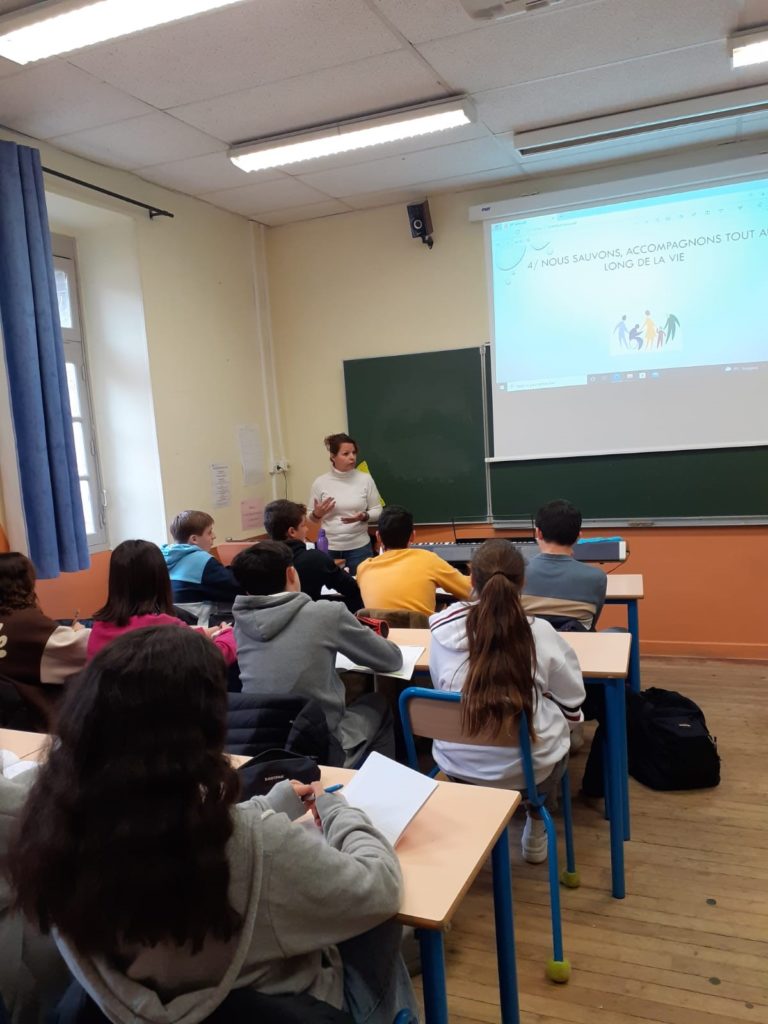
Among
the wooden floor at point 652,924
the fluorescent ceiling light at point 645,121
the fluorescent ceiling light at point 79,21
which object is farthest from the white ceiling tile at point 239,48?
the wooden floor at point 652,924

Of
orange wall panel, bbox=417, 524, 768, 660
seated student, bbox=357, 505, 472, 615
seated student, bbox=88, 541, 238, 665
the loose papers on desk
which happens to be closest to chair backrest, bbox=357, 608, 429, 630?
seated student, bbox=357, 505, 472, 615

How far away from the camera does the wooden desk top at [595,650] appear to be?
2.24 m

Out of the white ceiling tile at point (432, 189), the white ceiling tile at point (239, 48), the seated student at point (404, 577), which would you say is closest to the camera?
the white ceiling tile at point (239, 48)

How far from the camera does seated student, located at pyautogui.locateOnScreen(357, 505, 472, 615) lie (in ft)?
10.1

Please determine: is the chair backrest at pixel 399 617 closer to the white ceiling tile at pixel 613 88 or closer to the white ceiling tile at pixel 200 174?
the white ceiling tile at pixel 613 88

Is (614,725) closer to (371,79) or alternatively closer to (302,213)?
(371,79)

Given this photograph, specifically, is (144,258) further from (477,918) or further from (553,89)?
(477,918)

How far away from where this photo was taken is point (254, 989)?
1.01 meters

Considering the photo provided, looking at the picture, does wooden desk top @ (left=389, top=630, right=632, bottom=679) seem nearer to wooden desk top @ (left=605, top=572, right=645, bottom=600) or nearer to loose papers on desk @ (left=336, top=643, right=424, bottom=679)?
loose papers on desk @ (left=336, top=643, right=424, bottom=679)

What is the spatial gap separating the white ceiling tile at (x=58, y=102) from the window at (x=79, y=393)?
857 mm

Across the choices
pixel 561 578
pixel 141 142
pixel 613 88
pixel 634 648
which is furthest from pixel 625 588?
pixel 141 142

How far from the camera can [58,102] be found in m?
3.21

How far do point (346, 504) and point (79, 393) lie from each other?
1.75 metres

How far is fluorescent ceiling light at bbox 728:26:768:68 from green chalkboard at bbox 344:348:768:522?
2.06 m
